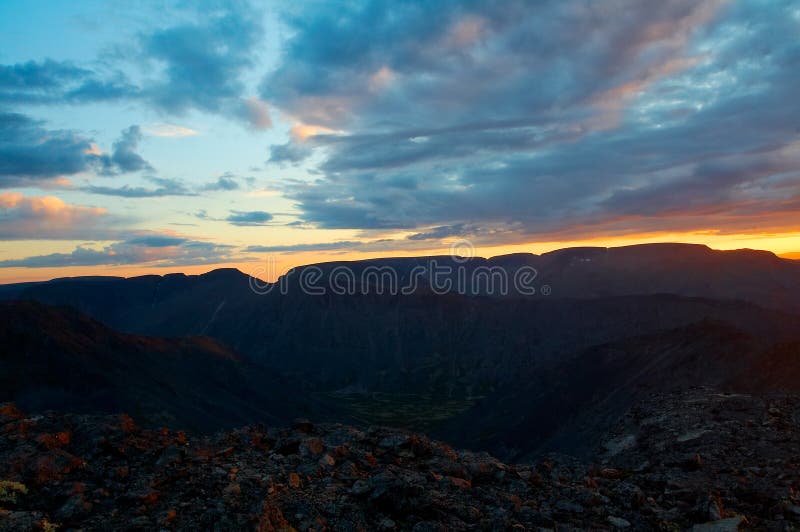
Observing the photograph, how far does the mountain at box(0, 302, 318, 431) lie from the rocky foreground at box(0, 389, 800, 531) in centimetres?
4353

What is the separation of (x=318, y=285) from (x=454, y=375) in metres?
58.0

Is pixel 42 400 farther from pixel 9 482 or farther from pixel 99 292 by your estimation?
pixel 99 292

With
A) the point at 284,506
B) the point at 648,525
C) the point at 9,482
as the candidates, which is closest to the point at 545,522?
the point at 648,525

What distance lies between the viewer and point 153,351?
73.4 metres

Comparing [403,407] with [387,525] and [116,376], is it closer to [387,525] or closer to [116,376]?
[116,376]

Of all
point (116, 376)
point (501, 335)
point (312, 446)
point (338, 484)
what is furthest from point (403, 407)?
point (338, 484)

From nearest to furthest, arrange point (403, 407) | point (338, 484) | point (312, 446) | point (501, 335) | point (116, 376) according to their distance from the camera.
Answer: point (338, 484) < point (312, 446) < point (116, 376) < point (403, 407) < point (501, 335)

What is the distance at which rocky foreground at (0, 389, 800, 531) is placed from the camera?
7582mm

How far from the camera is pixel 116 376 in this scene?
190 ft

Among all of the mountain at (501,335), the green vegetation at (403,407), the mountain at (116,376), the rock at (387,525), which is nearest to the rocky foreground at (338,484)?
the rock at (387,525)

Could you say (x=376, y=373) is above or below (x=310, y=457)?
below

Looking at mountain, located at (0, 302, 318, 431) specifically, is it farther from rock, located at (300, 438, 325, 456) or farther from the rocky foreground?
rock, located at (300, 438, 325, 456)

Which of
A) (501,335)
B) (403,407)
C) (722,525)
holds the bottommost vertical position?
(403,407)

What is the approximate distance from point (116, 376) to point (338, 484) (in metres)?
57.9
